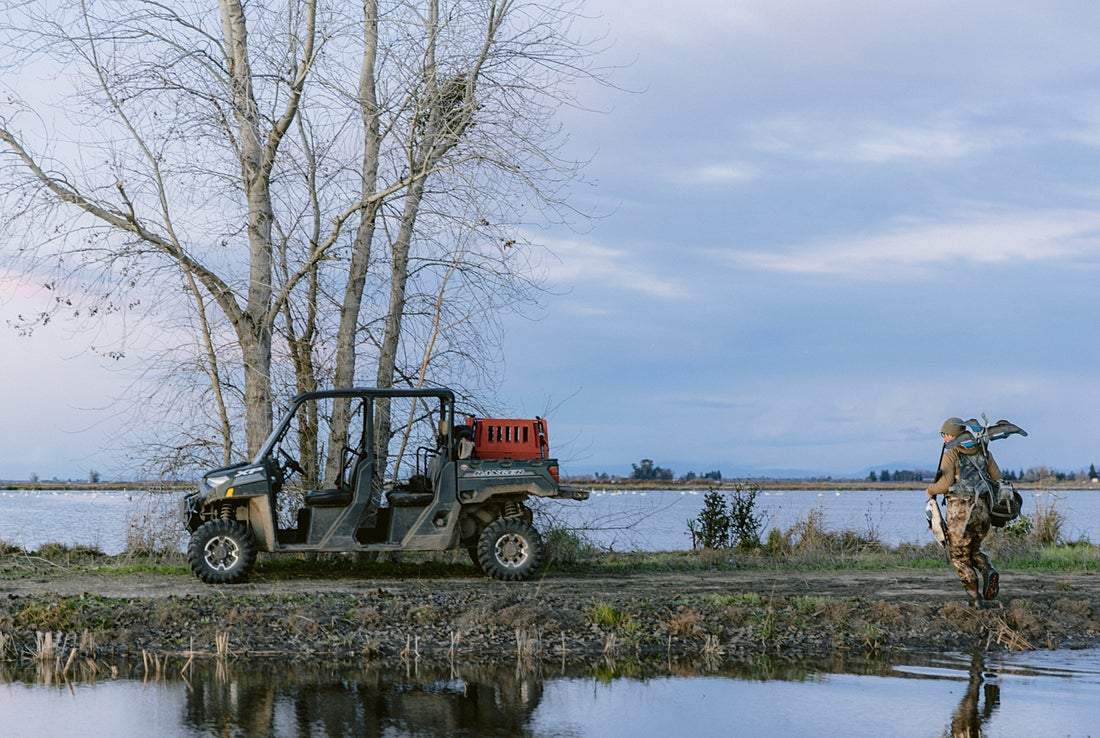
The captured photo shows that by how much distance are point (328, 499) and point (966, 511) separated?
7364 millimetres

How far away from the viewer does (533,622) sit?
12.3 metres

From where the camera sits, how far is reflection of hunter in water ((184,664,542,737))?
28.3ft

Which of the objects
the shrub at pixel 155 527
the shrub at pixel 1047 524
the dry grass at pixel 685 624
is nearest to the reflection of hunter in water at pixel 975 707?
the dry grass at pixel 685 624

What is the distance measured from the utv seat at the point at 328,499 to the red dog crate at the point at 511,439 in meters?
1.70

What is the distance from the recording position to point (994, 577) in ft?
43.7

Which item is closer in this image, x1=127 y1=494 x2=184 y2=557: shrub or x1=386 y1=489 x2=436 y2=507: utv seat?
x1=386 y1=489 x2=436 y2=507: utv seat

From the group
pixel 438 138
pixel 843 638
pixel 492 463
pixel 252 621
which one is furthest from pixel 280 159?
pixel 843 638

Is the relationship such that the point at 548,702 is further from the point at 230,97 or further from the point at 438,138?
the point at 230,97

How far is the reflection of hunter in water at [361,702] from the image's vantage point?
28.3 ft

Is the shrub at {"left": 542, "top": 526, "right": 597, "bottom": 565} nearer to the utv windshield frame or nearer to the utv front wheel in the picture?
the utv windshield frame

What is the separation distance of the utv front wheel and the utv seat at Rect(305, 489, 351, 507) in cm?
86

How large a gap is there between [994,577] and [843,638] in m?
2.11

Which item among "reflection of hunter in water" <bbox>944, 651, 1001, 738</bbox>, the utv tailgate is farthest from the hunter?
the utv tailgate

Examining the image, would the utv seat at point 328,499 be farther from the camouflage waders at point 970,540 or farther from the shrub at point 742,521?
the shrub at point 742,521
